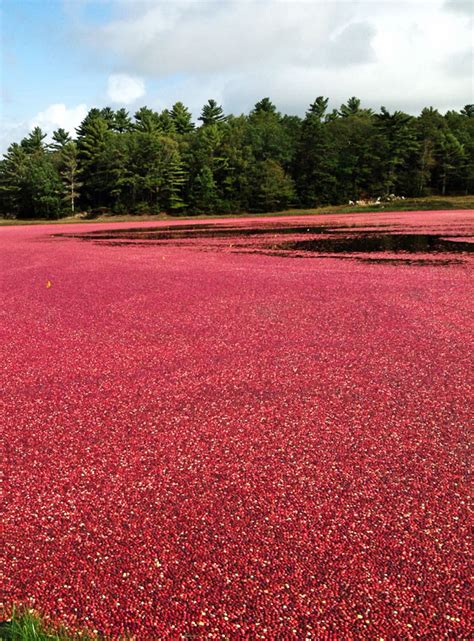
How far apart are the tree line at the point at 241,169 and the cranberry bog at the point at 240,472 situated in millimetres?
Result: 54274

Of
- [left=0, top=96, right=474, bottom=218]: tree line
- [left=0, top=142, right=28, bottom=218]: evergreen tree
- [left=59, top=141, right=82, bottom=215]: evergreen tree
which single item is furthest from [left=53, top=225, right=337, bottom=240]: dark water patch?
[left=0, top=142, right=28, bottom=218]: evergreen tree

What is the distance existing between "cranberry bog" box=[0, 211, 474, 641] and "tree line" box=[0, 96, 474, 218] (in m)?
54.3

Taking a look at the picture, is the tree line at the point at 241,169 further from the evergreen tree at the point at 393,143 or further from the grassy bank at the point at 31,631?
the grassy bank at the point at 31,631

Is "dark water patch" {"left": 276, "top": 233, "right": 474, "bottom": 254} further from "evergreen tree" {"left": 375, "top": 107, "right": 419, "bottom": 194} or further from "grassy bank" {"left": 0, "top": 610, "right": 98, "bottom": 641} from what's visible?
"evergreen tree" {"left": 375, "top": 107, "right": 419, "bottom": 194}

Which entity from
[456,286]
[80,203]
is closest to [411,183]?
[80,203]

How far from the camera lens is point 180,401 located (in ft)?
15.5

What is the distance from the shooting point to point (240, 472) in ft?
11.5

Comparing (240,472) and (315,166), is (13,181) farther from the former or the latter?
(240,472)

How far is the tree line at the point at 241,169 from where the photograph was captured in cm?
6162

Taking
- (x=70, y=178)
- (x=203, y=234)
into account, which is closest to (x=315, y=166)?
(x=70, y=178)

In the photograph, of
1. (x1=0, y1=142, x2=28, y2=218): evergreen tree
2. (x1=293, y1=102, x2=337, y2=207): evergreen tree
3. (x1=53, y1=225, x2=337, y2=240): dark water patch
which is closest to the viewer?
(x1=53, y1=225, x2=337, y2=240): dark water patch

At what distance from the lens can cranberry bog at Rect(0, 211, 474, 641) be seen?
236 centimetres

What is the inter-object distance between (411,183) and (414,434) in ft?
229

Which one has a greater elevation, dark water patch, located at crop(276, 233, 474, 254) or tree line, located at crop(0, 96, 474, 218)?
tree line, located at crop(0, 96, 474, 218)
